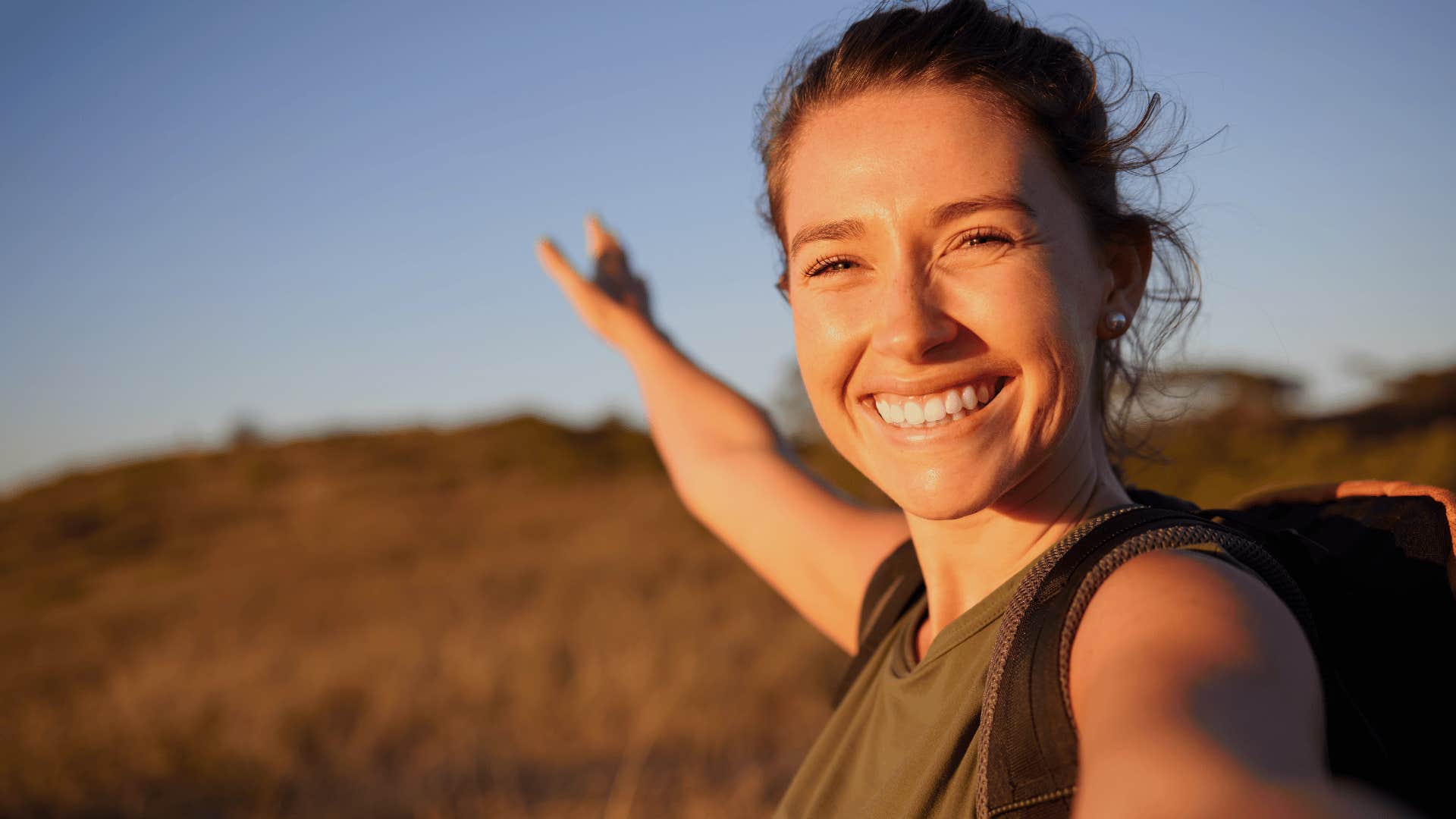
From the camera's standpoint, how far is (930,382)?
1390 mm

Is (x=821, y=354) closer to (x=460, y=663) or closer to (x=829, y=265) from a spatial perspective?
(x=829, y=265)

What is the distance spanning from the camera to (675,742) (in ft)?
21.3

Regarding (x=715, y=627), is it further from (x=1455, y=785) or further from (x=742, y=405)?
(x=1455, y=785)

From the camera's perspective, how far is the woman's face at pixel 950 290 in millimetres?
1339

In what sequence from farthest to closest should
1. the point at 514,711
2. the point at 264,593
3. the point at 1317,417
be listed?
the point at 264,593
the point at 514,711
the point at 1317,417

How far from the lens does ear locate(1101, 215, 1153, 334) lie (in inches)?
60.6

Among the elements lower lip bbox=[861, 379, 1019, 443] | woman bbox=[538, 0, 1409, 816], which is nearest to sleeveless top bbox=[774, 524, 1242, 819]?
woman bbox=[538, 0, 1409, 816]

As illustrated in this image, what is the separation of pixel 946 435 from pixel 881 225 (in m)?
0.32

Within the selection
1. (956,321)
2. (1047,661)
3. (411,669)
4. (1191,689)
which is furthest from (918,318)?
(411,669)

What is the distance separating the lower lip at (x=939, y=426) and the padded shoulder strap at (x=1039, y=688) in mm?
328

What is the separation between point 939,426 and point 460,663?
7.03m

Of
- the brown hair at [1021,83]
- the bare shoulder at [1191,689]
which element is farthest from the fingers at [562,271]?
the bare shoulder at [1191,689]

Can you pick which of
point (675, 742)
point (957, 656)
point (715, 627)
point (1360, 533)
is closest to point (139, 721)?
point (675, 742)

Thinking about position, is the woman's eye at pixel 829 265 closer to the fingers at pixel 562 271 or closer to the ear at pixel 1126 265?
the ear at pixel 1126 265
